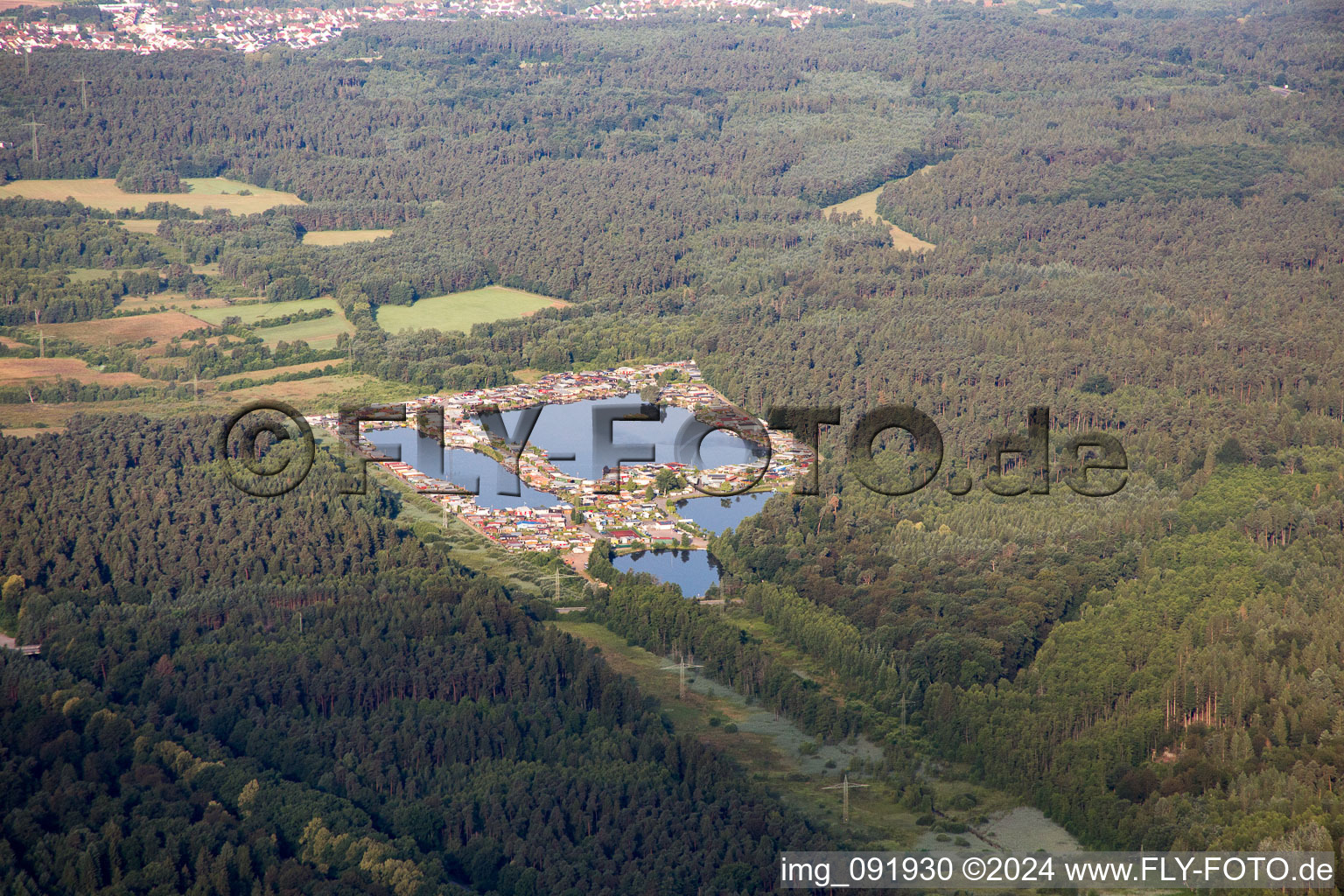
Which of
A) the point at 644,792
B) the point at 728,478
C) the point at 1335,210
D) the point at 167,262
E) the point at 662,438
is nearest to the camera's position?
the point at 644,792

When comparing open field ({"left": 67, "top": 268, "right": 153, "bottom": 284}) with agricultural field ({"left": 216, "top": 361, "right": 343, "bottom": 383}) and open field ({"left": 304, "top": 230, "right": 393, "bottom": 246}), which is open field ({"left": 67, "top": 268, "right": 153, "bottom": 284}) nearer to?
open field ({"left": 304, "top": 230, "right": 393, "bottom": 246})

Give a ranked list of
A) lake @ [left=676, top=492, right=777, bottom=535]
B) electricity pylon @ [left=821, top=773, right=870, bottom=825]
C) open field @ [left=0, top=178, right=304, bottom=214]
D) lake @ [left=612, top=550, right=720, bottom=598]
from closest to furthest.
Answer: electricity pylon @ [left=821, top=773, right=870, bottom=825]
lake @ [left=612, top=550, right=720, bottom=598]
lake @ [left=676, top=492, right=777, bottom=535]
open field @ [left=0, top=178, right=304, bottom=214]

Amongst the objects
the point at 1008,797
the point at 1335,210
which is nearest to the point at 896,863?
the point at 1008,797

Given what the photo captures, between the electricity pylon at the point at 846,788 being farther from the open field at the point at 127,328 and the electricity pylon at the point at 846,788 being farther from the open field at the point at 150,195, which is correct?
the open field at the point at 150,195

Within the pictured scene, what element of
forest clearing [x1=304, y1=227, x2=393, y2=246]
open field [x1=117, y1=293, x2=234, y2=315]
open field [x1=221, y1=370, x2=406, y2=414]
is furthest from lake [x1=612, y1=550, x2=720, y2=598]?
forest clearing [x1=304, y1=227, x2=393, y2=246]

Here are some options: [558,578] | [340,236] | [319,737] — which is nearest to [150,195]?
[340,236]

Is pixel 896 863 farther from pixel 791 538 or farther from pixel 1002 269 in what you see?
pixel 1002 269
